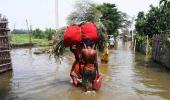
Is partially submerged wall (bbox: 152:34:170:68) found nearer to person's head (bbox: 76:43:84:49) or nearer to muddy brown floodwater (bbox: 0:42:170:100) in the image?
muddy brown floodwater (bbox: 0:42:170:100)

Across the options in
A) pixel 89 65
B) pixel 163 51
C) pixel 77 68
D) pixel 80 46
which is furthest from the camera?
pixel 163 51

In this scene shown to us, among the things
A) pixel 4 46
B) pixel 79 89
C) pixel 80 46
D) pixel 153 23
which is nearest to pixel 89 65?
pixel 80 46

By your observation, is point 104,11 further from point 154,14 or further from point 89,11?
point 154,14

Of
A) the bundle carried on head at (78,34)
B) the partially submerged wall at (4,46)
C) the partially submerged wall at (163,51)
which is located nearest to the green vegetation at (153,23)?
the partially submerged wall at (163,51)

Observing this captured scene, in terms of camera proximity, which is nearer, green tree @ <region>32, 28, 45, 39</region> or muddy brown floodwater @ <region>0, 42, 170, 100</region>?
muddy brown floodwater @ <region>0, 42, 170, 100</region>

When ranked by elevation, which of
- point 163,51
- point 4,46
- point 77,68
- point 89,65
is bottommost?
point 77,68

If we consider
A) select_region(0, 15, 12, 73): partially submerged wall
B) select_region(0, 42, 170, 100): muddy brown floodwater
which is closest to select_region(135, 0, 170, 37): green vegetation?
select_region(0, 42, 170, 100): muddy brown floodwater

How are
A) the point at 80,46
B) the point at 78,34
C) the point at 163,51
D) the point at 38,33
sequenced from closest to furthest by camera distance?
the point at 78,34, the point at 80,46, the point at 163,51, the point at 38,33

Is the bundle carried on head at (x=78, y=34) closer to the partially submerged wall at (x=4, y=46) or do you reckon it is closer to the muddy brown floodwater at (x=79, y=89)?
the muddy brown floodwater at (x=79, y=89)

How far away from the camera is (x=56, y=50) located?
1203cm

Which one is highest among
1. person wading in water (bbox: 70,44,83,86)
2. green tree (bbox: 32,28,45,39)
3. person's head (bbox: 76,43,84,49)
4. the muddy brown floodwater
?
green tree (bbox: 32,28,45,39)

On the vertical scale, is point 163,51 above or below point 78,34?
below

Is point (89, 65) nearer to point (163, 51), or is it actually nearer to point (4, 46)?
point (4, 46)

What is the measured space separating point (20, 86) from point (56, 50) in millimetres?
1777
